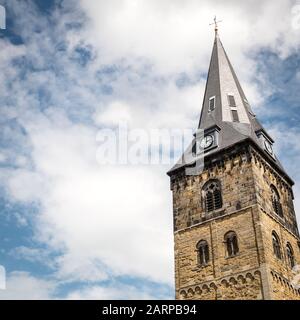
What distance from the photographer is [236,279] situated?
85.2 ft

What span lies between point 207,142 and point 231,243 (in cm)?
747

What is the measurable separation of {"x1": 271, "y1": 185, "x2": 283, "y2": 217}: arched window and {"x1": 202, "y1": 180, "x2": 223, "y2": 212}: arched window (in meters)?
3.28

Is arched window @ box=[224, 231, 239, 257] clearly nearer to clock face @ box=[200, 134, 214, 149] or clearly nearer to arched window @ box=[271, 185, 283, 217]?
arched window @ box=[271, 185, 283, 217]

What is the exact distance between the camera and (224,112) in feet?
112

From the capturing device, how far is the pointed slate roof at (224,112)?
103ft

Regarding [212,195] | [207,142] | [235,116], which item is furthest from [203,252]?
[235,116]

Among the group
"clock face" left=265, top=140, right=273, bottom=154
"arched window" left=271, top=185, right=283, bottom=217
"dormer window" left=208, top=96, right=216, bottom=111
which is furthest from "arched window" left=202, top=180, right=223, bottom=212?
"dormer window" left=208, top=96, right=216, bottom=111

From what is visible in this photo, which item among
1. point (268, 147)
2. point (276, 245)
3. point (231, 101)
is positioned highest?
point (231, 101)

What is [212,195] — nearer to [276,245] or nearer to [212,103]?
[276,245]

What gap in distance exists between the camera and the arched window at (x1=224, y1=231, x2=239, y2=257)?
2711 cm

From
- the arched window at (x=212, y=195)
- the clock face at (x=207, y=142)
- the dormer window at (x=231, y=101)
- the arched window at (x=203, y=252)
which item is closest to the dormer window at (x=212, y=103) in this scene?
the dormer window at (x=231, y=101)
